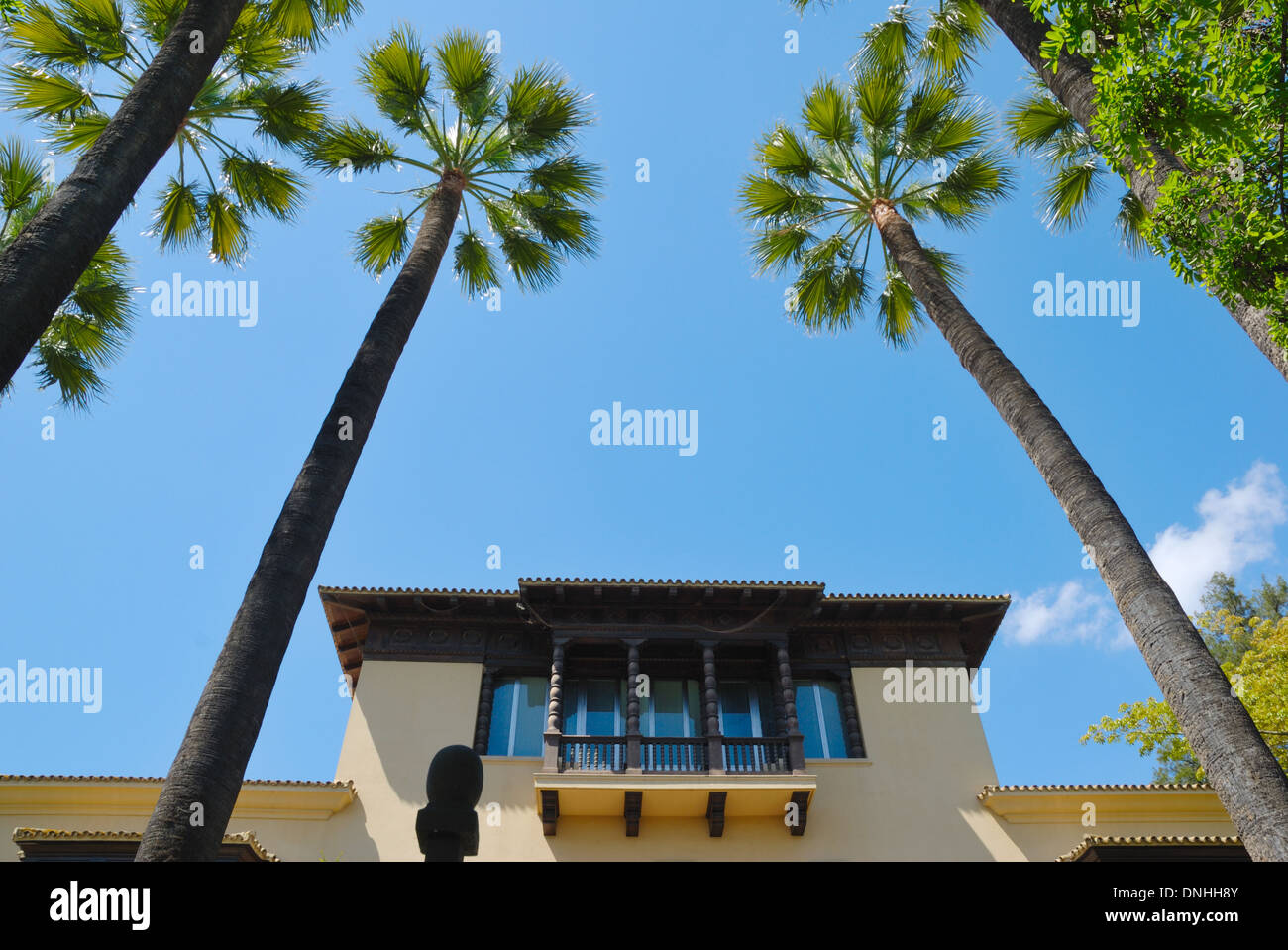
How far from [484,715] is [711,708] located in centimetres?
395

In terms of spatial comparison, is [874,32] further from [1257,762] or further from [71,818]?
[71,818]

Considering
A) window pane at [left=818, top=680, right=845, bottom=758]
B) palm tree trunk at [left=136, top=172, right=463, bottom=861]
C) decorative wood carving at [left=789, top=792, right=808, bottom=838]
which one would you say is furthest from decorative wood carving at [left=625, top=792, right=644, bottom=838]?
palm tree trunk at [left=136, top=172, right=463, bottom=861]

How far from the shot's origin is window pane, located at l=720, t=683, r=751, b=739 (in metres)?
15.2

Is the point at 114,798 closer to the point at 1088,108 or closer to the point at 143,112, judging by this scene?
the point at 143,112

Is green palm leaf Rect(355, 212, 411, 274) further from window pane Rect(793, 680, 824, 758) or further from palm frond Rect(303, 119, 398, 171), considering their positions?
window pane Rect(793, 680, 824, 758)

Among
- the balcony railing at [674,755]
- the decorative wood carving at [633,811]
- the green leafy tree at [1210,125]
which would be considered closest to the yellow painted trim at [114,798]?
the balcony railing at [674,755]

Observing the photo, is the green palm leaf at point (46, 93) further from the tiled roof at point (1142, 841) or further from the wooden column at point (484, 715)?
the tiled roof at point (1142, 841)

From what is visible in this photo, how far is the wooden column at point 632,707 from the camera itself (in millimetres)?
13648

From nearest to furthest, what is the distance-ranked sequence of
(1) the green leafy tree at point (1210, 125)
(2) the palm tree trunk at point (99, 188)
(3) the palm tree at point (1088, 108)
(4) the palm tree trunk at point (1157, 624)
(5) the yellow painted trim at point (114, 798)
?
1. (2) the palm tree trunk at point (99, 188)
2. (4) the palm tree trunk at point (1157, 624)
3. (1) the green leafy tree at point (1210, 125)
4. (3) the palm tree at point (1088, 108)
5. (5) the yellow painted trim at point (114, 798)

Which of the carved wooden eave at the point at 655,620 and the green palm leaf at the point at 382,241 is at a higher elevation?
the green palm leaf at the point at 382,241

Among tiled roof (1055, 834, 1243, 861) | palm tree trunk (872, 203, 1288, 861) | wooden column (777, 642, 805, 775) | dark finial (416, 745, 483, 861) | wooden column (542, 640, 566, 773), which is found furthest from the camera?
wooden column (777, 642, 805, 775)

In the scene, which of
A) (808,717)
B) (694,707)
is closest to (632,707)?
(694,707)

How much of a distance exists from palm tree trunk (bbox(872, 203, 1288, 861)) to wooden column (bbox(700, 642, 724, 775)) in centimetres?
716

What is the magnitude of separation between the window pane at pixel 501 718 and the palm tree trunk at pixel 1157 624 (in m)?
9.75
